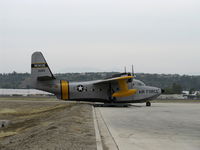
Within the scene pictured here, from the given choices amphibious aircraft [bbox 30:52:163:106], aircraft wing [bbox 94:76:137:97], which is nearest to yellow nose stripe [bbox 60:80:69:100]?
amphibious aircraft [bbox 30:52:163:106]

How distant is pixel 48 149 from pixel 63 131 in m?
3.07

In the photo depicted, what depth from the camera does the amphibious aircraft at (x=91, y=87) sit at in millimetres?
34500

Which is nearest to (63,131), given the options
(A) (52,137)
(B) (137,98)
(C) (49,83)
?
(A) (52,137)

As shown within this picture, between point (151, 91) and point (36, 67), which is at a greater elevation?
point (36, 67)

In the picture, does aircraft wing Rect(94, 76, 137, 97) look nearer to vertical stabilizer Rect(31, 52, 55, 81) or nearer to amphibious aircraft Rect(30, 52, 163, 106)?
amphibious aircraft Rect(30, 52, 163, 106)

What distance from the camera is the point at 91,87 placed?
1422 inches

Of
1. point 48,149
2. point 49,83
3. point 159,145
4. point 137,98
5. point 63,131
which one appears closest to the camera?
point 48,149

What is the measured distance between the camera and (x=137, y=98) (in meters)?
37.4

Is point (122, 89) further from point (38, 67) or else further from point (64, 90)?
point (38, 67)

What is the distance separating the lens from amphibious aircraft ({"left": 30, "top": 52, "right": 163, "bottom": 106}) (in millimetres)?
34500

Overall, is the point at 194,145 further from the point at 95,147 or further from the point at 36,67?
the point at 36,67

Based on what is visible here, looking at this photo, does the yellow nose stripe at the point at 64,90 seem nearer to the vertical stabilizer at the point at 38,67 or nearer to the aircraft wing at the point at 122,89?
the vertical stabilizer at the point at 38,67

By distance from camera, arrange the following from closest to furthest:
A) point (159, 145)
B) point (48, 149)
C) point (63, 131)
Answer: point (48, 149) → point (159, 145) → point (63, 131)

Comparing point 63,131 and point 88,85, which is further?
point 88,85
